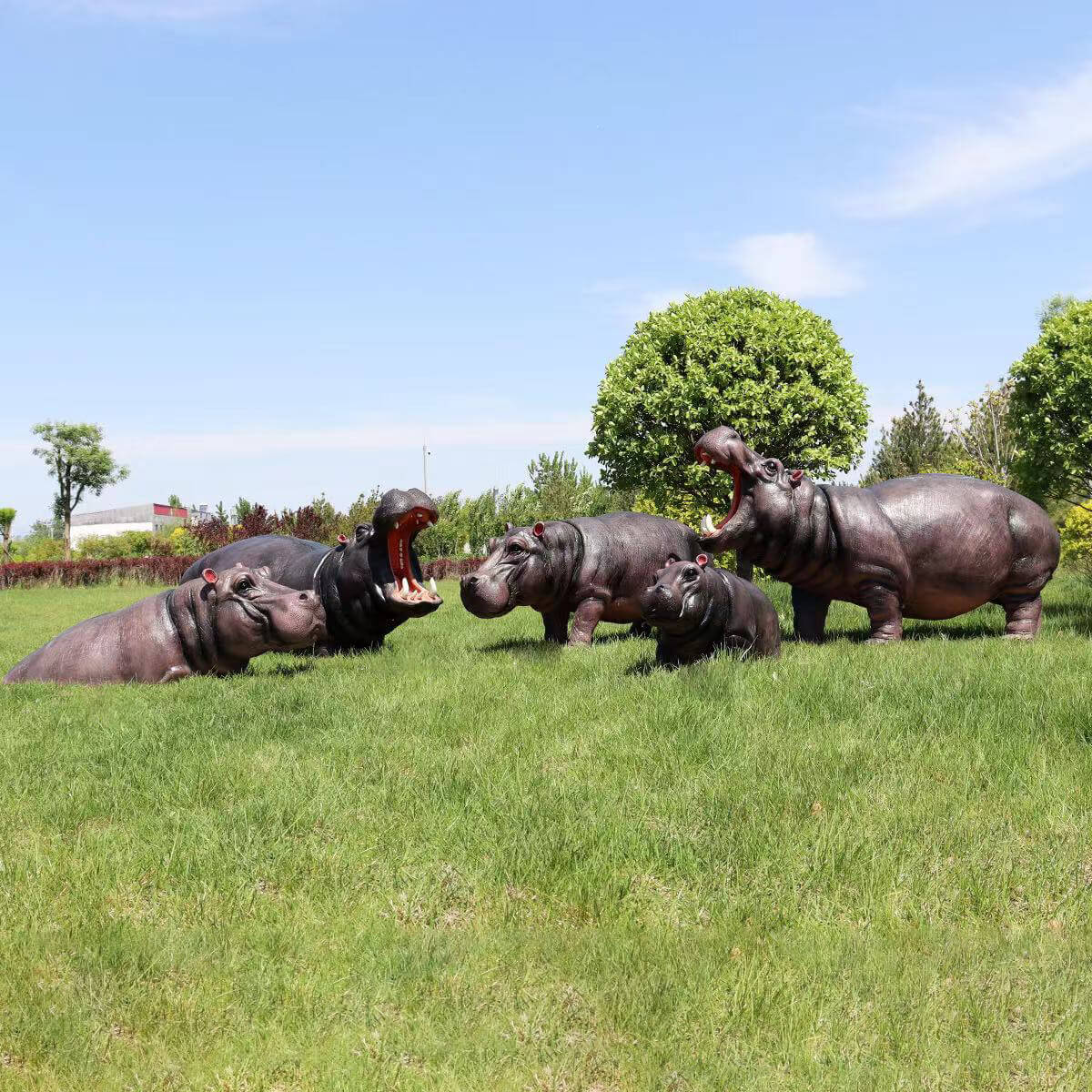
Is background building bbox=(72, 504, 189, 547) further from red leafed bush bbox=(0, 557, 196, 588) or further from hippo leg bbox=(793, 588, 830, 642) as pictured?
hippo leg bbox=(793, 588, 830, 642)

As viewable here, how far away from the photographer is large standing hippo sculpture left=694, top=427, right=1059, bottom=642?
9320 millimetres

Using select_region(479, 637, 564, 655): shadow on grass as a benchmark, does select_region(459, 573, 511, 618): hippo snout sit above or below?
above

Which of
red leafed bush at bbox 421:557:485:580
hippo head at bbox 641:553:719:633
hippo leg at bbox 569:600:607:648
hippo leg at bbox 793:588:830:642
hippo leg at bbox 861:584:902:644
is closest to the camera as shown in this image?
hippo head at bbox 641:553:719:633

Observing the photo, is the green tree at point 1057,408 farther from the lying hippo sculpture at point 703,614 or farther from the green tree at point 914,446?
the green tree at point 914,446

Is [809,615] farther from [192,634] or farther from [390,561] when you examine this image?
[192,634]

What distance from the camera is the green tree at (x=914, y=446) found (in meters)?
38.3

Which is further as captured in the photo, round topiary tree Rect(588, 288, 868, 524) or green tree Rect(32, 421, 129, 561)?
green tree Rect(32, 421, 129, 561)

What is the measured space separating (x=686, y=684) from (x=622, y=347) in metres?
13.0

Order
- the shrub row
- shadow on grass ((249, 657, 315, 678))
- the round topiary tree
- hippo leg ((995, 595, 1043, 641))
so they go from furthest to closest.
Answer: the shrub row < the round topiary tree < hippo leg ((995, 595, 1043, 641)) < shadow on grass ((249, 657, 315, 678))

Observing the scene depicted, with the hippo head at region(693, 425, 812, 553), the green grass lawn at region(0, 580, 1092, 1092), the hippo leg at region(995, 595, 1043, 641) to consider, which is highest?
the hippo head at region(693, 425, 812, 553)

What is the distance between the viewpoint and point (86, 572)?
31297 millimetres

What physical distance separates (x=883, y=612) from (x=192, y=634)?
6.03m

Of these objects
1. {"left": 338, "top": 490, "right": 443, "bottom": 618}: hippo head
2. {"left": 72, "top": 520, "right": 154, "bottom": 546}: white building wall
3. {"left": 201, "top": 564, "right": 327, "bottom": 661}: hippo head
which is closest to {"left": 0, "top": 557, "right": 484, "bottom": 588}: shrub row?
{"left": 338, "top": 490, "right": 443, "bottom": 618}: hippo head

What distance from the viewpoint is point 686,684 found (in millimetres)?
7359
